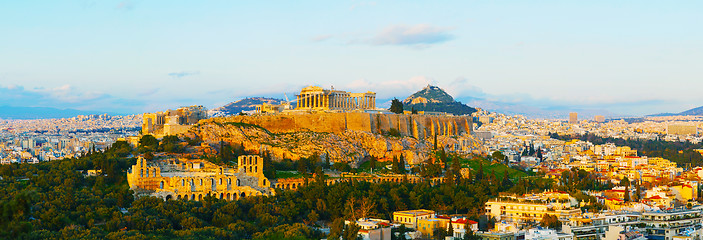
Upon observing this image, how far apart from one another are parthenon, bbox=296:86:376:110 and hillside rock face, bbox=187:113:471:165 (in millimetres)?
5756

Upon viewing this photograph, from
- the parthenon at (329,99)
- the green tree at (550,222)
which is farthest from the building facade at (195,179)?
the parthenon at (329,99)

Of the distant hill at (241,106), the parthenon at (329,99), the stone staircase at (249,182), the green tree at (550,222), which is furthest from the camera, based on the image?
the distant hill at (241,106)

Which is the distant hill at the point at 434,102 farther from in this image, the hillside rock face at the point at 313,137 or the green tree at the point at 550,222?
the green tree at the point at 550,222

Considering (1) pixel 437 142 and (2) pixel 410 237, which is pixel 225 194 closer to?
(2) pixel 410 237

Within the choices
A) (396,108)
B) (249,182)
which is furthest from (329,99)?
(249,182)

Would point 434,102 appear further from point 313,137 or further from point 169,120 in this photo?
point 313,137

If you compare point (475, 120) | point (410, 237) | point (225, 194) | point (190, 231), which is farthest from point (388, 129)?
point (475, 120)

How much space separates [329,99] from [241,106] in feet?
322

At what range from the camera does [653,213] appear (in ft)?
178

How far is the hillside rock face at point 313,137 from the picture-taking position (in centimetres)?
6994

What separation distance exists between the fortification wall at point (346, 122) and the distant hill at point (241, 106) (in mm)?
82695

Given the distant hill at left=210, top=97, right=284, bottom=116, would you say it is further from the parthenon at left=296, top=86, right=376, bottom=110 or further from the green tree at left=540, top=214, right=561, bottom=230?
the green tree at left=540, top=214, right=561, bottom=230

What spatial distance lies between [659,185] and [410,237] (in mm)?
34402

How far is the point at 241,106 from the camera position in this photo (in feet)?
590
